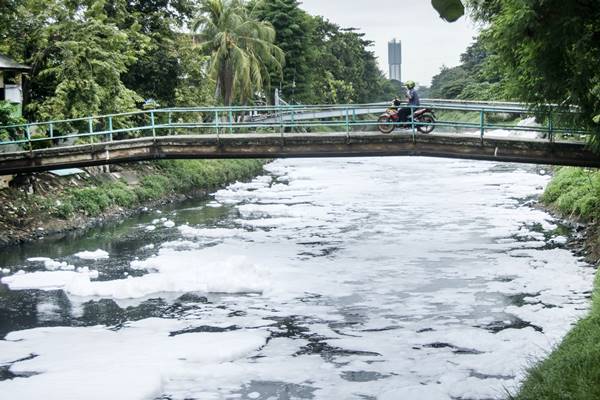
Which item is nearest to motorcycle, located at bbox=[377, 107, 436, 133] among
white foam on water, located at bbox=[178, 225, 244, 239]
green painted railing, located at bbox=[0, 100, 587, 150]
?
green painted railing, located at bbox=[0, 100, 587, 150]

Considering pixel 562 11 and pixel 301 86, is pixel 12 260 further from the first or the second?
pixel 301 86

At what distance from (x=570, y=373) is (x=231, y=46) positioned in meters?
36.3

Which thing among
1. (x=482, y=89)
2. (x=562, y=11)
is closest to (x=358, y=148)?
(x=562, y=11)

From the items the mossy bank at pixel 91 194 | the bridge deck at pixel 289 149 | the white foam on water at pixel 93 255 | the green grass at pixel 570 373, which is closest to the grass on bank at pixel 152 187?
the mossy bank at pixel 91 194

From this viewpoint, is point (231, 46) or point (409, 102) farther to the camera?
point (231, 46)

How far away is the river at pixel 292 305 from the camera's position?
1112 centimetres

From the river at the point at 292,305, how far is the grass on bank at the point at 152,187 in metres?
1.40

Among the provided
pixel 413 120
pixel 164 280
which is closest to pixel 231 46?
pixel 413 120

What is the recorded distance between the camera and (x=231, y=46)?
42312 mm

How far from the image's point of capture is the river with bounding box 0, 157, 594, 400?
11117 mm

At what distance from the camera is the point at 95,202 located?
27.0 metres

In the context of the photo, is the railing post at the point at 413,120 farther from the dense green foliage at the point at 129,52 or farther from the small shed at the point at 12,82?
the small shed at the point at 12,82

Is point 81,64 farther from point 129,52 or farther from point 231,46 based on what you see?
point 231,46

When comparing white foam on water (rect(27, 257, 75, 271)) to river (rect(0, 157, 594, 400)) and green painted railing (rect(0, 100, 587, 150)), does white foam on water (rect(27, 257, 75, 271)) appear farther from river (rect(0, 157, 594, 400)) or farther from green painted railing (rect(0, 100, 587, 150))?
green painted railing (rect(0, 100, 587, 150))
